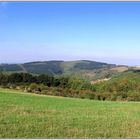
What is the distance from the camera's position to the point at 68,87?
104 ft

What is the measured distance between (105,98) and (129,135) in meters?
22.6

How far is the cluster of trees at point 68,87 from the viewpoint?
29.0 meters

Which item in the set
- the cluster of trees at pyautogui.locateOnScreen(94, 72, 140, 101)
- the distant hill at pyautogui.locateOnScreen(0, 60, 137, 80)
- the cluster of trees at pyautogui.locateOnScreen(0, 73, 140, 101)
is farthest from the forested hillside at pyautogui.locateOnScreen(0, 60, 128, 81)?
the cluster of trees at pyautogui.locateOnScreen(0, 73, 140, 101)

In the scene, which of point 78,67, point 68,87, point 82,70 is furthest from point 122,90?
point 78,67

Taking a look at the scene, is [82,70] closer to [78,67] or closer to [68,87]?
[78,67]

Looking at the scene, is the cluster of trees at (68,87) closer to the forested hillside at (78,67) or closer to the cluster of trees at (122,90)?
the cluster of trees at (122,90)

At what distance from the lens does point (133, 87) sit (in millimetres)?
33219

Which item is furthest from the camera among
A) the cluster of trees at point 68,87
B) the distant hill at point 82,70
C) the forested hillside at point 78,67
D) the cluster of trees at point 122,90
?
the distant hill at point 82,70

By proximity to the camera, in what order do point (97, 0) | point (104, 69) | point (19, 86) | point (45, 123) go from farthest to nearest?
point (104, 69)
point (19, 86)
point (45, 123)
point (97, 0)

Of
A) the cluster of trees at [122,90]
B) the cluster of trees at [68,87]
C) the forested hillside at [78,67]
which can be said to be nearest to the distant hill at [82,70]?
the forested hillside at [78,67]

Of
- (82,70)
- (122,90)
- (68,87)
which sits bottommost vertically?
(122,90)

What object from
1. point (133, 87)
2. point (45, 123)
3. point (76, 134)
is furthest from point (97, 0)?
point (133, 87)

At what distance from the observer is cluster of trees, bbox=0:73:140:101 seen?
95.1 feet

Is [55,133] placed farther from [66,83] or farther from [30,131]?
[66,83]
